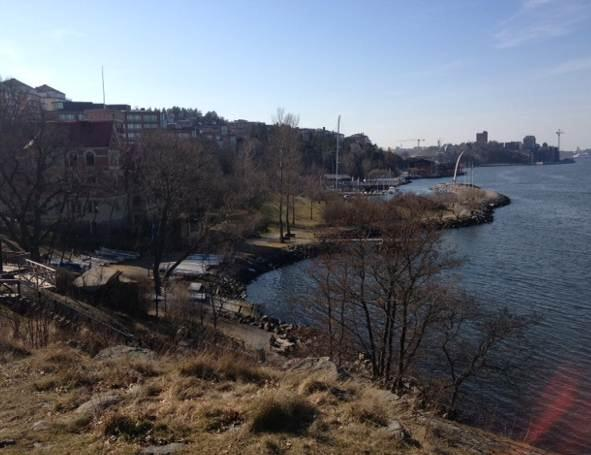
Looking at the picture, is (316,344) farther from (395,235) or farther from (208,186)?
(208,186)

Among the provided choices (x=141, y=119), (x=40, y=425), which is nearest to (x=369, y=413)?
(x=40, y=425)

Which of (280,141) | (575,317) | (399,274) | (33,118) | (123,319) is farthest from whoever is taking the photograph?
(280,141)

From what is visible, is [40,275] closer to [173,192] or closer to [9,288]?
[9,288]

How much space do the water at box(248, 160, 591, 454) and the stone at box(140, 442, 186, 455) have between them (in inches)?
439

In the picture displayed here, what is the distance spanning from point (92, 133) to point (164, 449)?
126 feet

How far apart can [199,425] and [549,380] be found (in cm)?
1444

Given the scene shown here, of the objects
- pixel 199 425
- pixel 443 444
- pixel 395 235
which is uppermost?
pixel 395 235

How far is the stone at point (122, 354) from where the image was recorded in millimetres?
9391

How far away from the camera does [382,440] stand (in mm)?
6039

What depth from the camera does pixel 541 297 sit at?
2523cm

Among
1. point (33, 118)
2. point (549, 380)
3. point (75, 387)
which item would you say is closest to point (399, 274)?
point (549, 380)

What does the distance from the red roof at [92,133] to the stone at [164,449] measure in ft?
122

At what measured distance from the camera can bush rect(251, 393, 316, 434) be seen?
6066 mm

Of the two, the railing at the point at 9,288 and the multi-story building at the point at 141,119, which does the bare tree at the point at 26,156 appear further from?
the multi-story building at the point at 141,119
